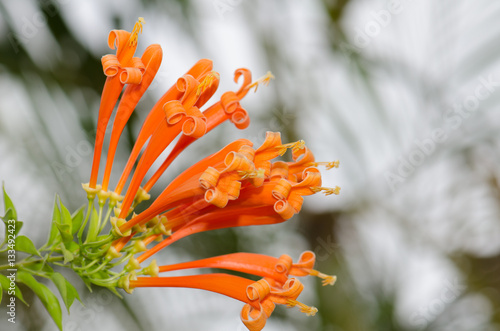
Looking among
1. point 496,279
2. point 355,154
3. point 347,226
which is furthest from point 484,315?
point 355,154

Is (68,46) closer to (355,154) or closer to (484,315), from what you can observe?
(355,154)

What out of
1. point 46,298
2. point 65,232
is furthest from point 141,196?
point 46,298

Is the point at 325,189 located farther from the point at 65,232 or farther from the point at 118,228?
the point at 65,232

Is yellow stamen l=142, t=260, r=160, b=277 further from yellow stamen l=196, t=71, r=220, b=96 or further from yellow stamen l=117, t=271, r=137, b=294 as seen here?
yellow stamen l=196, t=71, r=220, b=96

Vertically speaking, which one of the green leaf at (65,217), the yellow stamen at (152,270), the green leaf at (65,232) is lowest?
the yellow stamen at (152,270)

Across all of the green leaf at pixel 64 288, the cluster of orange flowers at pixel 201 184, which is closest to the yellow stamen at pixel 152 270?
the cluster of orange flowers at pixel 201 184

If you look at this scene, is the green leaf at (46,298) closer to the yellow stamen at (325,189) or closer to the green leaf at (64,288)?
the green leaf at (64,288)
